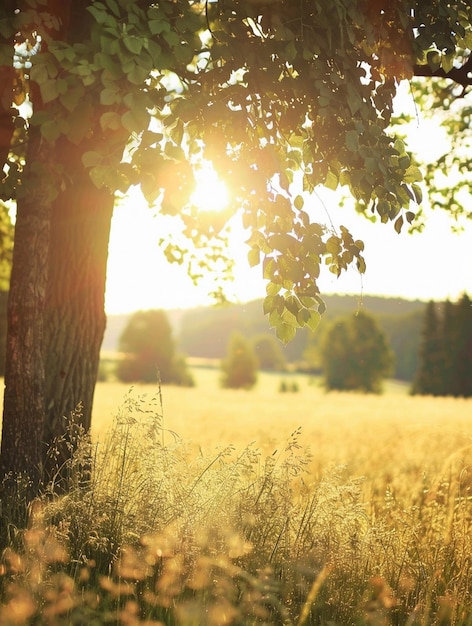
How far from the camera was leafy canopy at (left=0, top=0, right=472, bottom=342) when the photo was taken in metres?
3.97

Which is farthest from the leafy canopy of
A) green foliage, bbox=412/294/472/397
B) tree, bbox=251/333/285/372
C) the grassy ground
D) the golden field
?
tree, bbox=251/333/285/372

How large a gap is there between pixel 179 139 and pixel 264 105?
0.65 m

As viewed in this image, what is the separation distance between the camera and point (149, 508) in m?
4.53

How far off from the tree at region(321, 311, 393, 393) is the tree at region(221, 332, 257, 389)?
7.86 meters

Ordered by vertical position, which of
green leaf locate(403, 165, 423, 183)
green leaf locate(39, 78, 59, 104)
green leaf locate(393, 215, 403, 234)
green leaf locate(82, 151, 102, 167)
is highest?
green leaf locate(39, 78, 59, 104)

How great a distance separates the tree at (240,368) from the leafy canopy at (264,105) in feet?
205

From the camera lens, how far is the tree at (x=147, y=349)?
191ft

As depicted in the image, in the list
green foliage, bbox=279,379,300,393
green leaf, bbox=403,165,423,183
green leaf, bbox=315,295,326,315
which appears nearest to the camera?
green leaf, bbox=315,295,326,315

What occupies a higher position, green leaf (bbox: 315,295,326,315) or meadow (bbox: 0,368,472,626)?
green leaf (bbox: 315,295,326,315)

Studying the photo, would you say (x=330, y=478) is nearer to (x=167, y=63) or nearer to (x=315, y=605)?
(x=315, y=605)

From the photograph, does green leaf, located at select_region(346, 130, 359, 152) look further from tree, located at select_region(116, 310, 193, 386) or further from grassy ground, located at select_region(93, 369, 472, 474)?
tree, located at select_region(116, 310, 193, 386)

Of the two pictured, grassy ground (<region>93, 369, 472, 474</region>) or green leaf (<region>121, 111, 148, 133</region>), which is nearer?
green leaf (<region>121, 111, 148, 133</region>)

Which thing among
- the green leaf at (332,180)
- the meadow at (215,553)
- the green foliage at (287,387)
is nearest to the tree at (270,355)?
the green foliage at (287,387)

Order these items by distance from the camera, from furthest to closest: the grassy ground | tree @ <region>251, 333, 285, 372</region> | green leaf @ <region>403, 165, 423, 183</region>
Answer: tree @ <region>251, 333, 285, 372</region> < the grassy ground < green leaf @ <region>403, 165, 423, 183</region>
